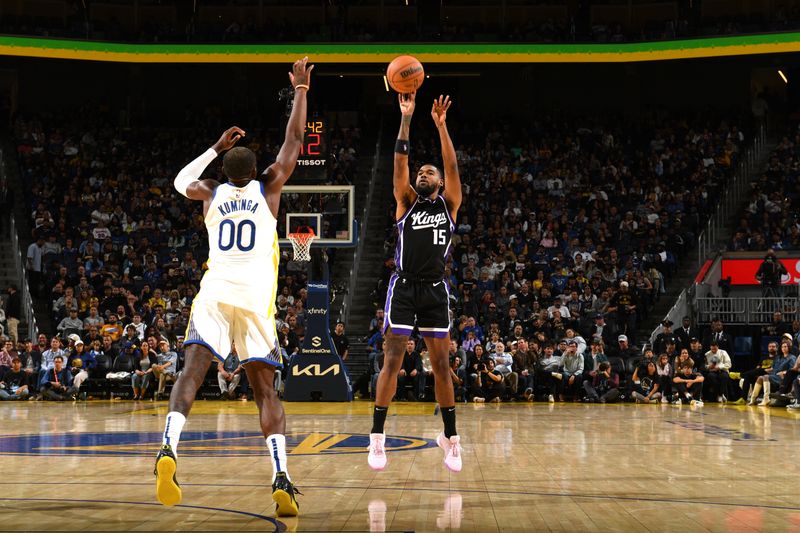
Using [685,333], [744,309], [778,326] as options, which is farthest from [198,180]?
[744,309]

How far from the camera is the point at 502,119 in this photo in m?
32.8

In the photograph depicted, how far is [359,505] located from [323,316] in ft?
40.3

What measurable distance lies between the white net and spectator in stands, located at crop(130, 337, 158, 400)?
4.16 meters

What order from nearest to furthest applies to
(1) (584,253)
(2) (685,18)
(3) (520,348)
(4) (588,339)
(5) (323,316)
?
(5) (323,316), (3) (520,348), (4) (588,339), (1) (584,253), (2) (685,18)

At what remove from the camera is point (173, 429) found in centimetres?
579

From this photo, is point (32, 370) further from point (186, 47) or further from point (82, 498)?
point (82, 498)

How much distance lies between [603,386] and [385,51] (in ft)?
44.0

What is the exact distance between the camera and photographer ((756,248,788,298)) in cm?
2352

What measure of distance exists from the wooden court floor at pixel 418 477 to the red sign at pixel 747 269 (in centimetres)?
1167

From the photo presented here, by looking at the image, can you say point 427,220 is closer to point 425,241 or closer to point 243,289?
point 425,241

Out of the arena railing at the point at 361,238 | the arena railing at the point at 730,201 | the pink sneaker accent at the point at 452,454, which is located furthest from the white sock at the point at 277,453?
the arena railing at the point at 730,201

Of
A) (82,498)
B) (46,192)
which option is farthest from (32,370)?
(82,498)

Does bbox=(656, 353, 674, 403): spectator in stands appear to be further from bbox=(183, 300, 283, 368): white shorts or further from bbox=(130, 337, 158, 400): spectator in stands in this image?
bbox=(183, 300, 283, 368): white shorts

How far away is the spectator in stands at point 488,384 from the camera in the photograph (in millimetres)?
20359
